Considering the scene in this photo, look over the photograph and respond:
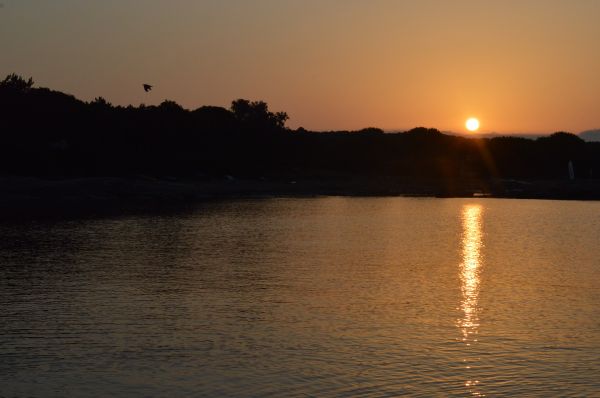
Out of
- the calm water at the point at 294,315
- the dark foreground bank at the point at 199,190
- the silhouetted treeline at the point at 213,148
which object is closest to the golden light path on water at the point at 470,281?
the calm water at the point at 294,315

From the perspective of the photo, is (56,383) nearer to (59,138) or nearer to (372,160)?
(59,138)

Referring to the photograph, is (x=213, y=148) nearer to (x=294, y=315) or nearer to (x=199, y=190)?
(x=199, y=190)

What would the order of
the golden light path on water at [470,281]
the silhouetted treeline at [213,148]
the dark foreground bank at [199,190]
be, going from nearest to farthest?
1. the golden light path on water at [470,281]
2. the dark foreground bank at [199,190]
3. the silhouetted treeline at [213,148]

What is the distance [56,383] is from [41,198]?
180ft

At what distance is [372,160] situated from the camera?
12762 cm

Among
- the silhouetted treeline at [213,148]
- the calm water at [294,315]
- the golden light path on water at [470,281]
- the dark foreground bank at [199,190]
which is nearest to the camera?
the calm water at [294,315]

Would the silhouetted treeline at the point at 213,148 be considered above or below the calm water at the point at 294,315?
above

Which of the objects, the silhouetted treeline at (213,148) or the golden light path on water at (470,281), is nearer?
the golden light path on water at (470,281)

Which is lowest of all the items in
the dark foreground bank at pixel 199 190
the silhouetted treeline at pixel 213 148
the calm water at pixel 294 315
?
the calm water at pixel 294 315

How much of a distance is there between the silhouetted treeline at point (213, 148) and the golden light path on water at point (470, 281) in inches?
1900

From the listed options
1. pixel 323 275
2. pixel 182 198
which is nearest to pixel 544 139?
pixel 182 198

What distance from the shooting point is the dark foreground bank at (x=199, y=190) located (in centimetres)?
6297

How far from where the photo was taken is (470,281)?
1029 inches

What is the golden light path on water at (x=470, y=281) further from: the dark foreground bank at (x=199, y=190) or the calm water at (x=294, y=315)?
the dark foreground bank at (x=199, y=190)
